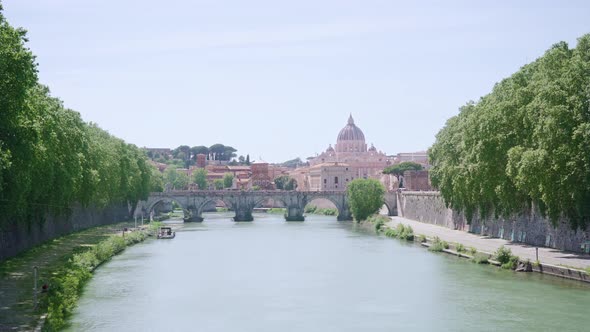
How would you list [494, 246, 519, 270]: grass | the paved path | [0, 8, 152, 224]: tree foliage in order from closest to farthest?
[0, 8, 152, 224]: tree foliage → the paved path → [494, 246, 519, 270]: grass

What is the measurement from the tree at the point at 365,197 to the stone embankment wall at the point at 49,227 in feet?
89.6

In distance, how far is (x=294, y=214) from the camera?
12506cm

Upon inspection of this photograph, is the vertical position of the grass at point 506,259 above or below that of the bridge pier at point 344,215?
below

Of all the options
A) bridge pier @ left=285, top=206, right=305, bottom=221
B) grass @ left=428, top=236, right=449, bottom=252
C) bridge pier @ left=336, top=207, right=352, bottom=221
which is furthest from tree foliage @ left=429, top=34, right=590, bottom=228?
bridge pier @ left=285, top=206, right=305, bottom=221

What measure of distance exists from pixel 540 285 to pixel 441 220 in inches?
1905

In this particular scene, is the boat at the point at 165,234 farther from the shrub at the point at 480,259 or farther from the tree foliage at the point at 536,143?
the shrub at the point at 480,259

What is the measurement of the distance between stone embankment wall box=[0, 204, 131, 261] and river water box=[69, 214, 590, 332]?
4.88 meters

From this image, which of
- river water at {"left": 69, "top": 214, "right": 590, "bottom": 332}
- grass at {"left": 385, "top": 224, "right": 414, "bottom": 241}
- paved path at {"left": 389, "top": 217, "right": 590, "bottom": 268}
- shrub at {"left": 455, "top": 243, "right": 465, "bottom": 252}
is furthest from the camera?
grass at {"left": 385, "top": 224, "right": 414, "bottom": 241}

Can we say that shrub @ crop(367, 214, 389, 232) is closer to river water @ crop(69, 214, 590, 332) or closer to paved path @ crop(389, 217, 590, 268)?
paved path @ crop(389, 217, 590, 268)

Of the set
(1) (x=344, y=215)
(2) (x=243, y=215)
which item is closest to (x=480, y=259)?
(1) (x=344, y=215)

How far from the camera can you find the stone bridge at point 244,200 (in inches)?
4697

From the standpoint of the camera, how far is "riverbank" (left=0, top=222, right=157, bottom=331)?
27884 mm

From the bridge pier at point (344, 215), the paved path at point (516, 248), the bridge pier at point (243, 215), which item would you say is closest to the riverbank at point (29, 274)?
the paved path at point (516, 248)

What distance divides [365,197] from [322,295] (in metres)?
64.4
